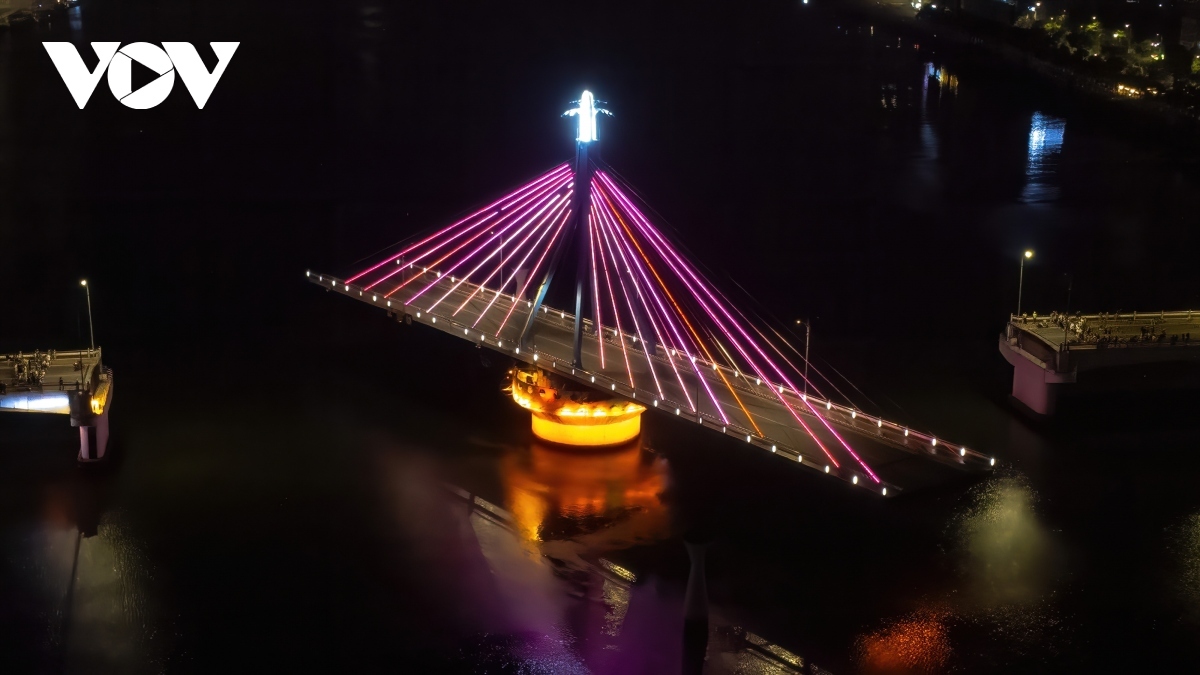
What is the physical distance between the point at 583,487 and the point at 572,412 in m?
1.15

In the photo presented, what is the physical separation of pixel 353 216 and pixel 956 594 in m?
24.6

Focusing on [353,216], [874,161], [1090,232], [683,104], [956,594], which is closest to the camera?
[956,594]

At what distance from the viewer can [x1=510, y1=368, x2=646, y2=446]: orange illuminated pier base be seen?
53.4ft

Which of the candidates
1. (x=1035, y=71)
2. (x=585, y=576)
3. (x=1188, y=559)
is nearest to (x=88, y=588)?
(x=585, y=576)

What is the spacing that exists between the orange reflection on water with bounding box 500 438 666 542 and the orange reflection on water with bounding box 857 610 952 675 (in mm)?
3170

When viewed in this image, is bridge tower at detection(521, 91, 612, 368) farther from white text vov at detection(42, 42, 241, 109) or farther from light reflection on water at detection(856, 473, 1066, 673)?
white text vov at detection(42, 42, 241, 109)

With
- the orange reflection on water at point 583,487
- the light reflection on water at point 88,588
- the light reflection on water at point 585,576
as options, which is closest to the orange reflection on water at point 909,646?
the light reflection on water at point 585,576

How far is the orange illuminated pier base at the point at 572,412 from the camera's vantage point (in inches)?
641

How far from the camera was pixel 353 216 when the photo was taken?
34.4 m

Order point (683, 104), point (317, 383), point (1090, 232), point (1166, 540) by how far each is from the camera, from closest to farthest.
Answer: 1. point (1166, 540)
2. point (317, 383)
3. point (1090, 232)
4. point (683, 104)

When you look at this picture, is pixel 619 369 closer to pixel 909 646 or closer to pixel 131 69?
pixel 909 646

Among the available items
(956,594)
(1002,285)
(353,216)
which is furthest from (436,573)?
(353,216)

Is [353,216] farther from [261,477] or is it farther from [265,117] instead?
[261,477]

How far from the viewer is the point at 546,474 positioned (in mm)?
16016
